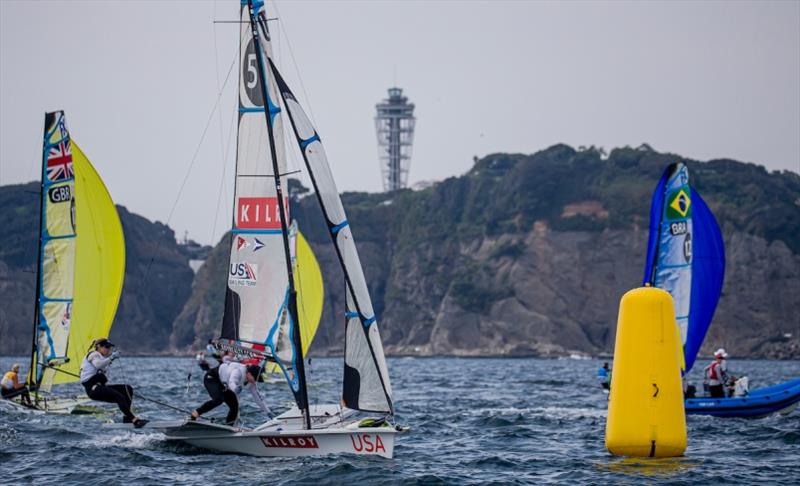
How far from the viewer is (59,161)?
2814 centimetres

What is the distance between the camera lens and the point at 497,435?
2338 centimetres

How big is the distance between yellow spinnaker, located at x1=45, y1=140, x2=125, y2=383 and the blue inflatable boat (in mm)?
13680

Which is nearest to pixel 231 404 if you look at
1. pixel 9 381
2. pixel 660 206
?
pixel 9 381

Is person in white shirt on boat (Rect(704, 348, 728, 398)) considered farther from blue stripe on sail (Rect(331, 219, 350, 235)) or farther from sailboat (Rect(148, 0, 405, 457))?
blue stripe on sail (Rect(331, 219, 350, 235))

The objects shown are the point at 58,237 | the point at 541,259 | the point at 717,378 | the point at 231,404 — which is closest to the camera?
the point at 231,404

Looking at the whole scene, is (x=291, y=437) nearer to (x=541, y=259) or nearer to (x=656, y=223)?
(x=656, y=223)

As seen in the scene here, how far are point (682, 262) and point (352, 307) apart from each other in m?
13.6

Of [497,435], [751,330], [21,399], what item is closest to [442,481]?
[497,435]

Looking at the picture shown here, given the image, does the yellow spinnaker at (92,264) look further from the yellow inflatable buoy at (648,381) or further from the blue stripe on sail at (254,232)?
the yellow inflatable buoy at (648,381)

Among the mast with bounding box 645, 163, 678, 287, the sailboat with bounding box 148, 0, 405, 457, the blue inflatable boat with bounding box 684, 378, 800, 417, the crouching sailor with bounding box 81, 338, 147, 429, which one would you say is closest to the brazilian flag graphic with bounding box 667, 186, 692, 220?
the mast with bounding box 645, 163, 678, 287

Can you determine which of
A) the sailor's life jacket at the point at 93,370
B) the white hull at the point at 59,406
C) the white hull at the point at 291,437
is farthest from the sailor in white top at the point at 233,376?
the white hull at the point at 59,406

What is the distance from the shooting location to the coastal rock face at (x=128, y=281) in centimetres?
12431

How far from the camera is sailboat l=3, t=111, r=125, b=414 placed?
90.5 feet

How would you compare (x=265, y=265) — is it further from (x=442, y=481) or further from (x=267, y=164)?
(x=442, y=481)
